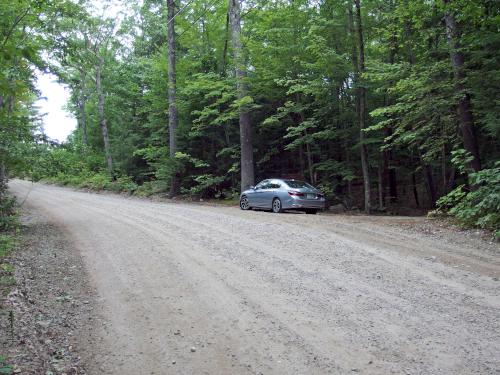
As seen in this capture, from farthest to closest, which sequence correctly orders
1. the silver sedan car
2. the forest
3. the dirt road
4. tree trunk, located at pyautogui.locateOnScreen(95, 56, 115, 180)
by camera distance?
1. tree trunk, located at pyautogui.locateOnScreen(95, 56, 115, 180)
2. the silver sedan car
3. the forest
4. the dirt road

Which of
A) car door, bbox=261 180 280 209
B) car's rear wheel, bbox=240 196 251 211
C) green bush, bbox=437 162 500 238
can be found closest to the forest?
green bush, bbox=437 162 500 238

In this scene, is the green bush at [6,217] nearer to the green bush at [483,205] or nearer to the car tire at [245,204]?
the car tire at [245,204]

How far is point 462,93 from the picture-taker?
11930 millimetres

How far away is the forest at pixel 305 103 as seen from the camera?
11.7 metres

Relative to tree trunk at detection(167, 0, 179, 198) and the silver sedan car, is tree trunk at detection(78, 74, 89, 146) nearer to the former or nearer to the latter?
tree trunk at detection(167, 0, 179, 198)

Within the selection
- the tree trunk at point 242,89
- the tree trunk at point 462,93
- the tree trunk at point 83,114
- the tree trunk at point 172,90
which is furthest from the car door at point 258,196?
the tree trunk at point 83,114

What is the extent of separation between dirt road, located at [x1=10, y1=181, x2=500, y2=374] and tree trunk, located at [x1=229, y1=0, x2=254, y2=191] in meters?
10.1

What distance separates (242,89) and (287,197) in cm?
673

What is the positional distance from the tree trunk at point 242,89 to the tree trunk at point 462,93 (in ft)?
31.4

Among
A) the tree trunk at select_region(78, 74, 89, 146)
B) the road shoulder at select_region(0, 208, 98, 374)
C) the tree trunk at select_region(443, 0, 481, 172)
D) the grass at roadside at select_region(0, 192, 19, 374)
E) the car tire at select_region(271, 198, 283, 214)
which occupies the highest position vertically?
the tree trunk at select_region(78, 74, 89, 146)

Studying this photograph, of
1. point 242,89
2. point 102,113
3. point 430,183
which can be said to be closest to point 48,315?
point 242,89

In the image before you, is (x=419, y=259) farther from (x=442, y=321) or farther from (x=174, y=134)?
(x=174, y=134)

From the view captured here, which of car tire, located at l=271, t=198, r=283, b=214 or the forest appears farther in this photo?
car tire, located at l=271, t=198, r=283, b=214

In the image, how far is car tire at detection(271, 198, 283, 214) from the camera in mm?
16219
